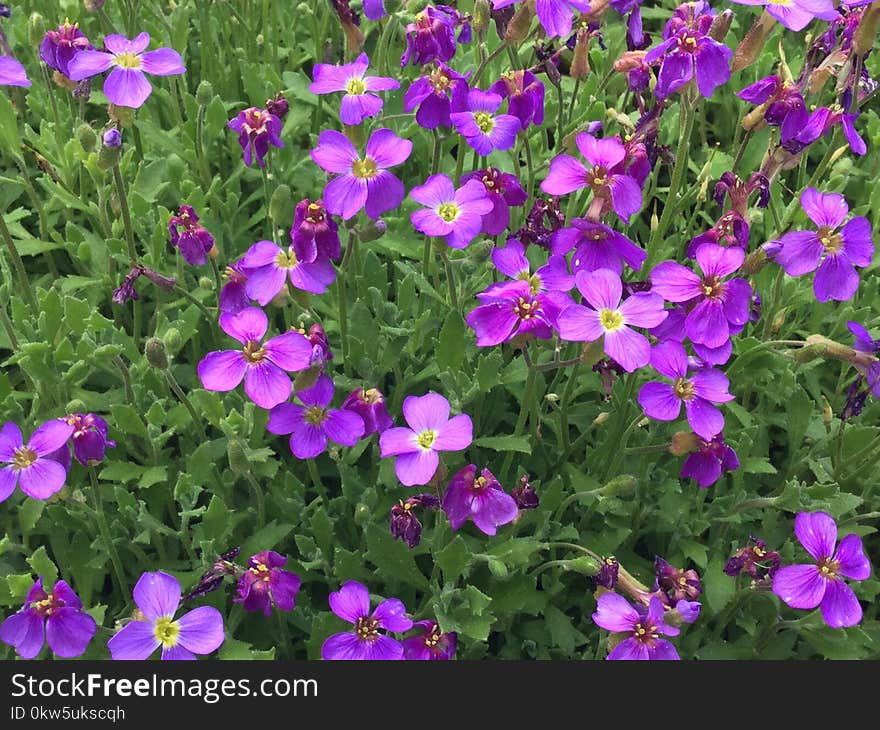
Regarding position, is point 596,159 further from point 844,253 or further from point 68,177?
point 68,177

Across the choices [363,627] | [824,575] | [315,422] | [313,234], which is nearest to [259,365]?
[315,422]

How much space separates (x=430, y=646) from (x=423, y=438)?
527 millimetres

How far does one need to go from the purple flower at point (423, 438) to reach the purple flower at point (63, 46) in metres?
1.60

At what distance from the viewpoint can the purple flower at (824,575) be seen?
Result: 2432 millimetres

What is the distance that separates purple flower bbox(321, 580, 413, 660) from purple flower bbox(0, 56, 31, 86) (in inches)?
60.6

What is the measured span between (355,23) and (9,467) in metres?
Result: 1.77

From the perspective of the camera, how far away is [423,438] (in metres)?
2.36

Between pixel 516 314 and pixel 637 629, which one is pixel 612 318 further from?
pixel 637 629

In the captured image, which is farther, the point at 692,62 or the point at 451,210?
the point at 451,210

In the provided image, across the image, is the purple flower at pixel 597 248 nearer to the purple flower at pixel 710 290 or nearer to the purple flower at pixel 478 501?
the purple flower at pixel 710 290

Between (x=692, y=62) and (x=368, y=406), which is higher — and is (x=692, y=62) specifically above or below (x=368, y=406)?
above

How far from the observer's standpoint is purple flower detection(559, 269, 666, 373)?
2.23 m

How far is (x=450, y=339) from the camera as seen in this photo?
2.78 metres

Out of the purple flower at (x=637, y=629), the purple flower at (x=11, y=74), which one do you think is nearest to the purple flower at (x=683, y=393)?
the purple flower at (x=637, y=629)
